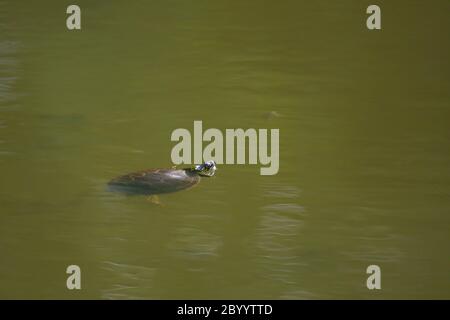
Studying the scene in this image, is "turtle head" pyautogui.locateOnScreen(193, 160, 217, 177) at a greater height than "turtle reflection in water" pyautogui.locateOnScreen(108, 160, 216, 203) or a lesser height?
greater

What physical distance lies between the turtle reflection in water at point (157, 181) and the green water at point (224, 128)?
0.04 m

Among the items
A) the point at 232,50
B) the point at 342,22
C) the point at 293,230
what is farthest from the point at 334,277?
the point at 342,22

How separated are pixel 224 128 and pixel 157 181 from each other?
0.46 metres

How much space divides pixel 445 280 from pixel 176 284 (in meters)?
0.81

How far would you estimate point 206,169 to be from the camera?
250 cm

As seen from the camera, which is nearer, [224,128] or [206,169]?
[206,169]

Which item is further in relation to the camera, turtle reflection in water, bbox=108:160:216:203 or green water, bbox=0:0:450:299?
turtle reflection in water, bbox=108:160:216:203

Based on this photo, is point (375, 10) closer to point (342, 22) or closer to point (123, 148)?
point (342, 22)

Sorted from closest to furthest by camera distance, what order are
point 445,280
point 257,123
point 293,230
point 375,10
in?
point 445,280 → point 293,230 → point 257,123 → point 375,10

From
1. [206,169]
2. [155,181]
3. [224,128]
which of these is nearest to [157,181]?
[155,181]

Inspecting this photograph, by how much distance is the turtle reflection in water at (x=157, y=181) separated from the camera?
243 centimetres

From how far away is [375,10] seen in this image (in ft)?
12.1

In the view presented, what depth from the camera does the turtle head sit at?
249 cm

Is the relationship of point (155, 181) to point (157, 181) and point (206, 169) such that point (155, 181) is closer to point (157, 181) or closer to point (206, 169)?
point (157, 181)
